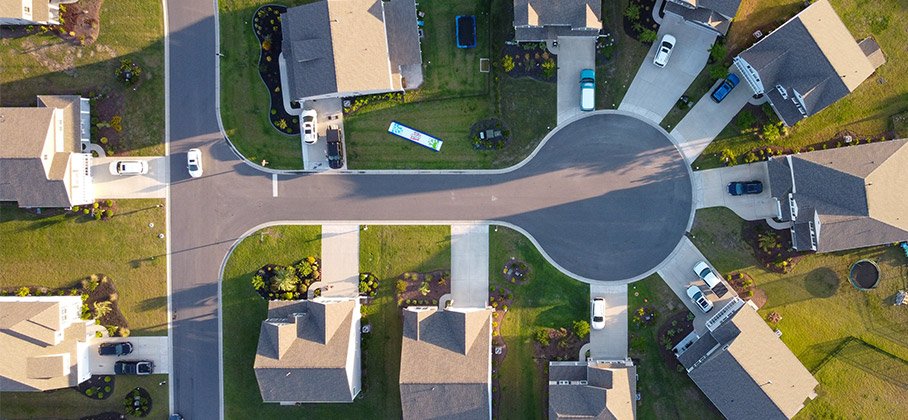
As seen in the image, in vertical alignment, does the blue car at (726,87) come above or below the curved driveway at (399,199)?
above

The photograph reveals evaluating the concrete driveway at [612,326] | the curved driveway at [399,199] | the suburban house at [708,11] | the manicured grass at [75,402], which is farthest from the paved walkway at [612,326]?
the manicured grass at [75,402]

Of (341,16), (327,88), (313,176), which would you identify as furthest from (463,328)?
(341,16)

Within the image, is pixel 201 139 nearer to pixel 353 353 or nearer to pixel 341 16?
pixel 341 16

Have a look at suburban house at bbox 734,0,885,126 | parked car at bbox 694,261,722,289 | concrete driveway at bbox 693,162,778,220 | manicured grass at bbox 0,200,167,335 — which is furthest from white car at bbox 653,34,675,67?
manicured grass at bbox 0,200,167,335

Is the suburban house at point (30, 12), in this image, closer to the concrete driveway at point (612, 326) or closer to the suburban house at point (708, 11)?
the suburban house at point (708, 11)

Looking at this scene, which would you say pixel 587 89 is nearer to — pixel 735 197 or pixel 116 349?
pixel 735 197

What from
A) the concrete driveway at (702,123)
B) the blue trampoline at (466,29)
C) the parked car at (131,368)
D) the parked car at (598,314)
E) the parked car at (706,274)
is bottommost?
the parked car at (131,368)

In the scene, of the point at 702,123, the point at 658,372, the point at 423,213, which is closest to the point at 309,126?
the point at 423,213
